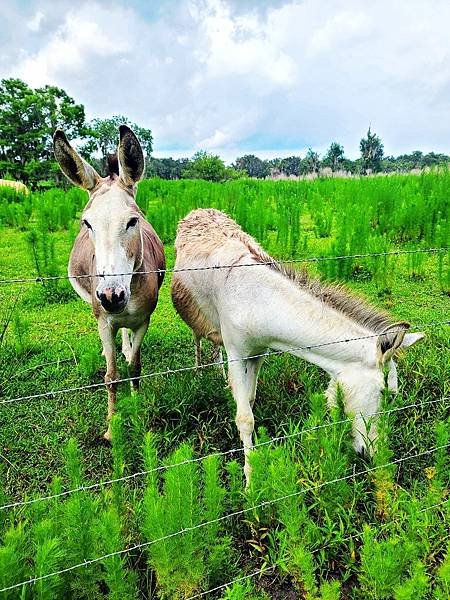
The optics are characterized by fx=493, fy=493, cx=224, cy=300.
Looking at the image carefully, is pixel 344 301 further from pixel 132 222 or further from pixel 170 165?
pixel 170 165

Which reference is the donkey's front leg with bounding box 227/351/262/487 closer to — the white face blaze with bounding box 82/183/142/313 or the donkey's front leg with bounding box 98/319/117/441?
the white face blaze with bounding box 82/183/142/313

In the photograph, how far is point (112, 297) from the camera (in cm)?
262

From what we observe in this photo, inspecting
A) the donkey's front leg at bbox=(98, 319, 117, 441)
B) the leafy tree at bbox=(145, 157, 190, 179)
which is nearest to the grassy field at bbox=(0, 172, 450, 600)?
the donkey's front leg at bbox=(98, 319, 117, 441)

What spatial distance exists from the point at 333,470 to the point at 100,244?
68.4 inches

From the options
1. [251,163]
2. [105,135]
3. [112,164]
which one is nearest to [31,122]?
[105,135]

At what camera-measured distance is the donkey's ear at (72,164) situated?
2.96m

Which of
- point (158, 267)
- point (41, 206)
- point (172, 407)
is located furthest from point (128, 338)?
point (41, 206)

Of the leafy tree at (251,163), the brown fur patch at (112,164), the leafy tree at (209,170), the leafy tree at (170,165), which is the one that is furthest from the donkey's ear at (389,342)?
the leafy tree at (251,163)

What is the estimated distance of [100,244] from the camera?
9.25ft

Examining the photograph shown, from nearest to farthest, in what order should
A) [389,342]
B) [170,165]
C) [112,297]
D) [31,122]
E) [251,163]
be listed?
[389,342]
[112,297]
[31,122]
[170,165]
[251,163]

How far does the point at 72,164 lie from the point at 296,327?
176cm

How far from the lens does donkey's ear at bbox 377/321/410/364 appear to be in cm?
233

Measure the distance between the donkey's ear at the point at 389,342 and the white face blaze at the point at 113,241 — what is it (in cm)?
135

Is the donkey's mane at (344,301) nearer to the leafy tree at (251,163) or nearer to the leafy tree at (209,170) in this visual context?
the leafy tree at (209,170)
